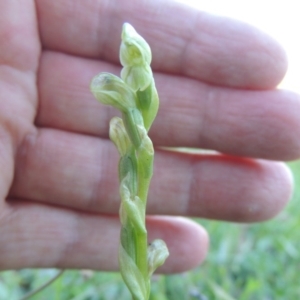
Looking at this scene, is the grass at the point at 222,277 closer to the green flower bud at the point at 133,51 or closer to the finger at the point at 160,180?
the finger at the point at 160,180

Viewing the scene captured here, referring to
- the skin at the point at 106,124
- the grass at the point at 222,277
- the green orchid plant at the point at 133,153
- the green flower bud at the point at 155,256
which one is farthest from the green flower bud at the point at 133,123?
the grass at the point at 222,277

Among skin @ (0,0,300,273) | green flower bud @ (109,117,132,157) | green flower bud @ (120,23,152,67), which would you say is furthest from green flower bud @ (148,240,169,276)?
skin @ (0,0,300,273)

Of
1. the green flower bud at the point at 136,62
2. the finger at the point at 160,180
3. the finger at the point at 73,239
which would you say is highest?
the green flower bud at the point at 136,62

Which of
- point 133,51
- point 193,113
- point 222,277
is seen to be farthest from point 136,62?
point 222,277

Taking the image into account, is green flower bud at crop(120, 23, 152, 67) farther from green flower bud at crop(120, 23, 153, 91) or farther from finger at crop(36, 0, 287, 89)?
finger at crop(36, 0, 287, 89)

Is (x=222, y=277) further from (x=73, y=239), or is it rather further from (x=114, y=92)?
(x=114, y=92)

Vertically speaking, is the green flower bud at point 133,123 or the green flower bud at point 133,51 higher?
the green flower bud at point 133,51

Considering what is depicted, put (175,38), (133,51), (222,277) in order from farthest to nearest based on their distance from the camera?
1. (222,277)
2. (175,38)
3. (133,51)
